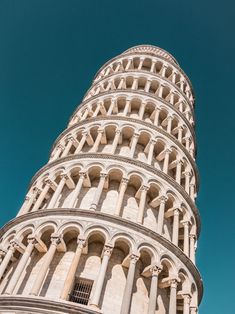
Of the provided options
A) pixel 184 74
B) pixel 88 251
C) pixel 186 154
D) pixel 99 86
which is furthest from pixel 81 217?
pixel 184 74

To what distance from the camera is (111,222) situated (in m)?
16.6

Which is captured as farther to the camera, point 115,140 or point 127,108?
point 127,108

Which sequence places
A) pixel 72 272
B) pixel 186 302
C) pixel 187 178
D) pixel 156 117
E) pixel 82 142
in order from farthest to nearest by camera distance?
pixel 156 117 → pixel 187 178 → pixel 82 142 → pixel 186 302 → pixel 72 272

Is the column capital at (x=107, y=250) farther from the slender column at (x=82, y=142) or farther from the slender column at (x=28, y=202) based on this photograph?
the slender column at (x=82, y=142)

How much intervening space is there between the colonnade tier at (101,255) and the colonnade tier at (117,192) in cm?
181

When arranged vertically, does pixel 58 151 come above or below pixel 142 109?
below

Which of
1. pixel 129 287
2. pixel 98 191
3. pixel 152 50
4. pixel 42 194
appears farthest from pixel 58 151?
pixel 152 50

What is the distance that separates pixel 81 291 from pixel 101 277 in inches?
52.6

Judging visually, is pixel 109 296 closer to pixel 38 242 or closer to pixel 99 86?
pixel 38 242

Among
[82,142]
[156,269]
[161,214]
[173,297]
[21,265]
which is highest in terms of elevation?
[82,142]

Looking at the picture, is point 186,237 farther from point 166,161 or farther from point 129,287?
point 129,287

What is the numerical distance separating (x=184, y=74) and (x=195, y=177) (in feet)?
44.6

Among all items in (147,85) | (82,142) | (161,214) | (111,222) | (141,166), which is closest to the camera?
(111,222)

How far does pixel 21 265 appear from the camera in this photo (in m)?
15.1
